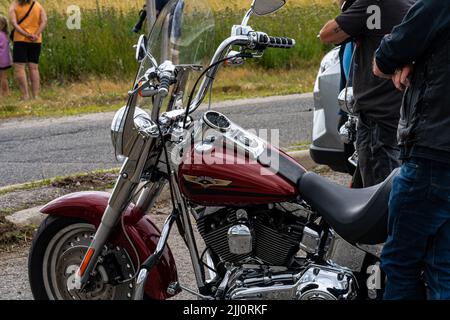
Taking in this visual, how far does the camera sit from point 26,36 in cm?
1350

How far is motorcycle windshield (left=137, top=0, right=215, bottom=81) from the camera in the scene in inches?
164

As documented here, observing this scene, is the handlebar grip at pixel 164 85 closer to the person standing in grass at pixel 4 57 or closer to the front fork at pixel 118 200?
the front fork at pixel 118 200

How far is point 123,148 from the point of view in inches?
165

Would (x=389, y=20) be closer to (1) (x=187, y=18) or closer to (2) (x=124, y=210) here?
(1) (x=187, y=18)

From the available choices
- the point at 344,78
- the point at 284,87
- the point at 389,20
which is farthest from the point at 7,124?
the point at 389,20

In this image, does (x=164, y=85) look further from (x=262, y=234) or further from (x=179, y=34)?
(x=262, y=234)

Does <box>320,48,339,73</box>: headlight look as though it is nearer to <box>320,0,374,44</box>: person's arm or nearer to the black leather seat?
<box>320,0,374,44</box>: person's arm

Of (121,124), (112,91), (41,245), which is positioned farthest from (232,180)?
(112,91)

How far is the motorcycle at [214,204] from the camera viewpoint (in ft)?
12.9

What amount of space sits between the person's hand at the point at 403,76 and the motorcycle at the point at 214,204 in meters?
0.43

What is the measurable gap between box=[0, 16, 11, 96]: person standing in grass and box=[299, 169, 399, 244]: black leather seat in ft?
33.2

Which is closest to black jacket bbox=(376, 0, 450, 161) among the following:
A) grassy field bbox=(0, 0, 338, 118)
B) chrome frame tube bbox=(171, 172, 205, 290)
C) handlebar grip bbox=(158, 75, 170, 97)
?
handlebar grip bbox=(158, 75, 170, 97)
